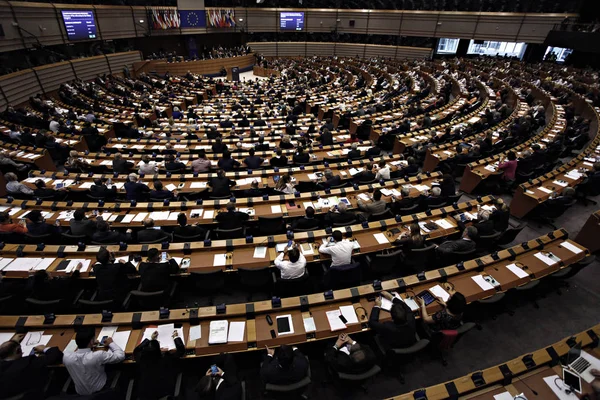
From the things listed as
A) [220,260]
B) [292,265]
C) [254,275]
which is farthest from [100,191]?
[292,265]

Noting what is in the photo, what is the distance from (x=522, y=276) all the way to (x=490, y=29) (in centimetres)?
3376

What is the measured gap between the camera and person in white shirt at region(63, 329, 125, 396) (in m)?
4.43

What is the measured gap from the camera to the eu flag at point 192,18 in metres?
30.6

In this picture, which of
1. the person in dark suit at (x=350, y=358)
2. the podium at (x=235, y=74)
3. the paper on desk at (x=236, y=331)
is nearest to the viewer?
the person in dark suit at (x=350, y=358)

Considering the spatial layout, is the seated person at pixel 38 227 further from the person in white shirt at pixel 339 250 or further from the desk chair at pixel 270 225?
the person in white shirt at pixel 339 250

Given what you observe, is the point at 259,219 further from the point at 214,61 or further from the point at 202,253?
the point at 214,61

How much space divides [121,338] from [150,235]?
8.08ft

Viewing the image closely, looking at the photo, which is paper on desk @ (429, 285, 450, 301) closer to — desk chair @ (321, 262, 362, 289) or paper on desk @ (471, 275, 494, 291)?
paper on desk @ (471, 275, 494, 291)

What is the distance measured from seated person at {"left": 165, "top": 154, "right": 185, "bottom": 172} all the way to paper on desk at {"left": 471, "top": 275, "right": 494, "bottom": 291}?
8803 mm

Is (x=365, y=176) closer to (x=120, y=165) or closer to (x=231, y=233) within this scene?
(x=231, y=233)

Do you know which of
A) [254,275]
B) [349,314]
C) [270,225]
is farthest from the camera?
[270,225]

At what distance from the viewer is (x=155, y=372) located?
4.34m

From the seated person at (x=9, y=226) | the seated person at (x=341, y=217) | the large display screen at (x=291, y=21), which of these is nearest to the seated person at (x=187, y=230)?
the seated person at (x=341, y=217)

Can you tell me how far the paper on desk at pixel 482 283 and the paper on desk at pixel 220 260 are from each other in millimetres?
4924
